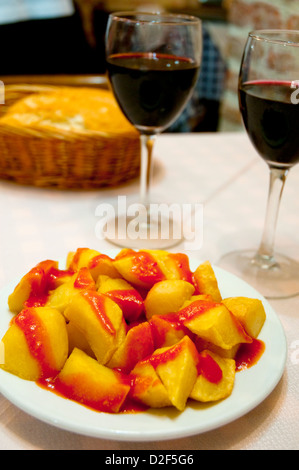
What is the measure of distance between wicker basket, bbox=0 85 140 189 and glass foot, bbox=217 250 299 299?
34cm

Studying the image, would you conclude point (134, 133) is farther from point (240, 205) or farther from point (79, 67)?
point (79, 67)

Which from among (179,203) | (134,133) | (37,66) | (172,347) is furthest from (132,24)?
(37,66)

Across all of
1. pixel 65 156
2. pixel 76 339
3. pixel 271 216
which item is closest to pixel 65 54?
pixel 65 156

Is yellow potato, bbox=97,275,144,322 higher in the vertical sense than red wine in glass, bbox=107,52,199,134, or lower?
lower

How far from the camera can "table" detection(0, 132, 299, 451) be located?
439 millimetres

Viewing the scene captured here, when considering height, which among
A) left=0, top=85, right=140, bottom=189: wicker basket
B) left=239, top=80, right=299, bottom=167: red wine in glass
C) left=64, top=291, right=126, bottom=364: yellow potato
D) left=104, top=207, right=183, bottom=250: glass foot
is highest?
left=239, top=80, right=299, bottom=167: red wine in glass

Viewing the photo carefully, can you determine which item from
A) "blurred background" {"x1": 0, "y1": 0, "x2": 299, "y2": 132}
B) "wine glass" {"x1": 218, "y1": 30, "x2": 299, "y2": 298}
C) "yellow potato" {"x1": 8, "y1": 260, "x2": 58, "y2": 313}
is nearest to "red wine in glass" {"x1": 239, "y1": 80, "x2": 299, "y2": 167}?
"wine glass" {"x1": 218, "y1": 30, "x2": 299, "y2": 298}

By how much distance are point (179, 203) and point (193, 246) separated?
192 millimetres

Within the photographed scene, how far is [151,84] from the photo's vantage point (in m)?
0.81

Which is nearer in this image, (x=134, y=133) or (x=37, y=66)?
(x=134, y=133)

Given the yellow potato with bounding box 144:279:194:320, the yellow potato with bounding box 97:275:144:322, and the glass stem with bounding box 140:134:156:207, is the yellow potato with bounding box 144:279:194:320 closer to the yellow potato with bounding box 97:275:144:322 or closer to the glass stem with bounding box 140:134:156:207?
the yellow potato with bounding box 97:275:144:322

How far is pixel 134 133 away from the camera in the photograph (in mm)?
997

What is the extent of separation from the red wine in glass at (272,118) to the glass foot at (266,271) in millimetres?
157

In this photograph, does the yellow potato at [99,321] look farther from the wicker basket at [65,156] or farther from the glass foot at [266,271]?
the wicker basket at [65,156]
